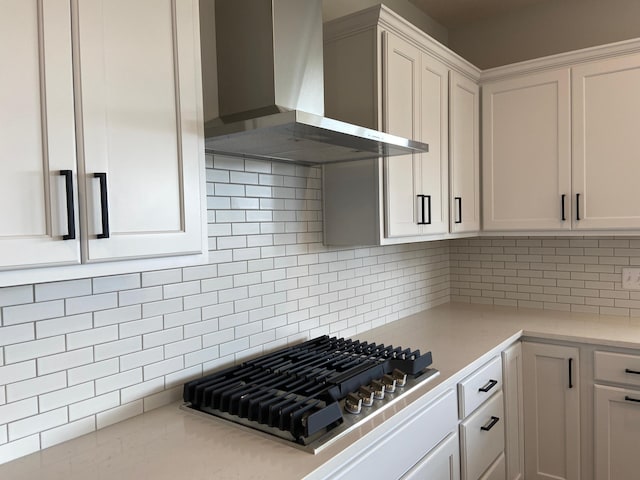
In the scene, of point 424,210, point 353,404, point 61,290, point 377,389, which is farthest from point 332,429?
point 424,210

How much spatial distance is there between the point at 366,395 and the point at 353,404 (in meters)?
0.08

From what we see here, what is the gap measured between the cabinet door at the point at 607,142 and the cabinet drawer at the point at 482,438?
1.16 meters

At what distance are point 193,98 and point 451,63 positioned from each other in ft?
5.81

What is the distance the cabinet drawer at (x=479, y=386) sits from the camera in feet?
6.47

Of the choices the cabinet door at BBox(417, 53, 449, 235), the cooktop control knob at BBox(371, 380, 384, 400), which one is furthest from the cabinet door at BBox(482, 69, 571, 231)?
the cooktop control knob at BBox(371, 380, 384, 400)

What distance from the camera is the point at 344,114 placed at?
2.22 meters

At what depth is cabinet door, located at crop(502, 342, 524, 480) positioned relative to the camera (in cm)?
Result: 242

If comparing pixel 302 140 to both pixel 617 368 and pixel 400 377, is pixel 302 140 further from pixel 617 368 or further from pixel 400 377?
pixel 617 368

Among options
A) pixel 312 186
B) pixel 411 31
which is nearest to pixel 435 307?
pixel 312 186

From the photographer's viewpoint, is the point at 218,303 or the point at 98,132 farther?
the point at 218,303

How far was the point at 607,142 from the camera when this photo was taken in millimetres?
2609

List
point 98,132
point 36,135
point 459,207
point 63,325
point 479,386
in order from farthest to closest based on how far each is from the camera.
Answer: point 459,207, point 479,386, point 63,325, point 98,132, point 36,135

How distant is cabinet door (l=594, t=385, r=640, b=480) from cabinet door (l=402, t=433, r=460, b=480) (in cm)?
92

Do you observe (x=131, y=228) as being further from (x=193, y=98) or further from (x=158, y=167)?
(x=193, y=98)
